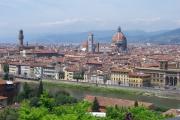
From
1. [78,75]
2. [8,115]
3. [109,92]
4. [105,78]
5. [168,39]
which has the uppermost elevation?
[168,39]

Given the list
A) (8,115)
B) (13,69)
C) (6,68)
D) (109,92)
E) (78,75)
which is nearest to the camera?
(8,115)

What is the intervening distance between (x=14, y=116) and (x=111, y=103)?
18.8 ft

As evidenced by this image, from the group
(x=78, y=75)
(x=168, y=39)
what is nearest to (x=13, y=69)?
(x=78, y=75)

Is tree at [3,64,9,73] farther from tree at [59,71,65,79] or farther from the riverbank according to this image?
the riverbank

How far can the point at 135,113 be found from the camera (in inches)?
400

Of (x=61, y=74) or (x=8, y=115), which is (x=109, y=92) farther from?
(x=8, y=115)

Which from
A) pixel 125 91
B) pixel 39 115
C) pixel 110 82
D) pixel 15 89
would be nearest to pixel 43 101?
pixel 39 115

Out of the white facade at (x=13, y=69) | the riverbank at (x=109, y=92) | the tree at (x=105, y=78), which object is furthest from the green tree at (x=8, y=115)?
the white facade at (x=13, y=69)

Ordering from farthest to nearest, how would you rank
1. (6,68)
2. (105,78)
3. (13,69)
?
(13,69) < (6,68) < (105,78)

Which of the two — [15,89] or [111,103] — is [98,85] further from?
[111,103]

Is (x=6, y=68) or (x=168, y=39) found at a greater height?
(x=168, y=39)

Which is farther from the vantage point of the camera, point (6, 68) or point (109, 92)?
point (6, 68)

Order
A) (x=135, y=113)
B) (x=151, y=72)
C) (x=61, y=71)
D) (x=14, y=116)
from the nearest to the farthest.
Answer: (x=135, y=113) < (x=14, y=116) < (x=151, y=72) < (x=61, y=71)

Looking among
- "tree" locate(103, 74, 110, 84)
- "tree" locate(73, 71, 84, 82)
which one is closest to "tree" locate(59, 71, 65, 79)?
"tree" locate(73, 71, 84, 82)
